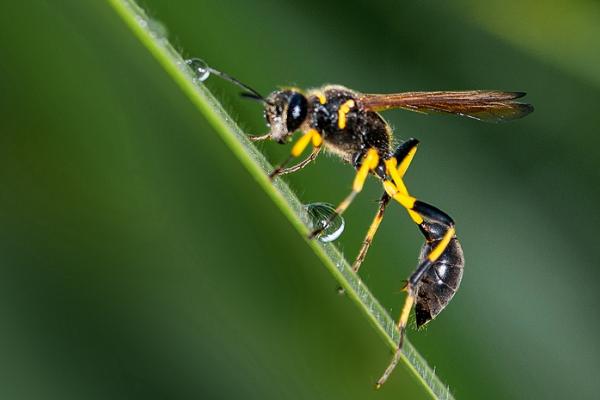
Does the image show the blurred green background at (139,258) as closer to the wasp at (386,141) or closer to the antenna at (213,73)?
the antenna at (213,73)

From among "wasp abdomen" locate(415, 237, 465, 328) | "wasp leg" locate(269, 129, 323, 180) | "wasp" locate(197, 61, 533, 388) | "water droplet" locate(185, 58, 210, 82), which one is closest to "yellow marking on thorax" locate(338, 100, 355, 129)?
"wasp" locate(197, 61, 533, 388)

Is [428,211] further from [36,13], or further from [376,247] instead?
[36,13]

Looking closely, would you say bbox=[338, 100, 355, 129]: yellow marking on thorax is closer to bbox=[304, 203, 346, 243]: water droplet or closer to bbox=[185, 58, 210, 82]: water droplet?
bbox=[304, 203, 346, 243]: water droplet

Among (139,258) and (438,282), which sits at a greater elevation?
(139,258)

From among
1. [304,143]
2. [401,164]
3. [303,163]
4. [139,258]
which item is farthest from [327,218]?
[401,164]

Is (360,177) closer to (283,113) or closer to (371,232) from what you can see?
(371,232)

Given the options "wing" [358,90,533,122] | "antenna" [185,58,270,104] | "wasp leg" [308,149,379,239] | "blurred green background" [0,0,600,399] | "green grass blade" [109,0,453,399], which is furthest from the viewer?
"wing" [358,90,533,122]
